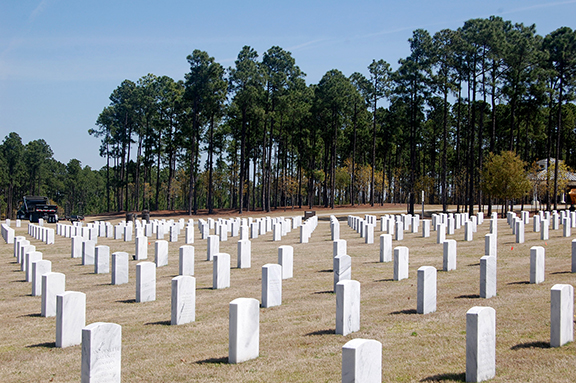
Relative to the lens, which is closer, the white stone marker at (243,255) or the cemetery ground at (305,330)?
the cemetery ground at (305,330)

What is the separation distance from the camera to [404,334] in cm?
773

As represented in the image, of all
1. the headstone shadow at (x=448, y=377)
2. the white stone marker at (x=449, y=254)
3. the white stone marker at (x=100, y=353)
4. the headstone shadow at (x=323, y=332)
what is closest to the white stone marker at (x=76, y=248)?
the white stone marker at (x=449, y=254)

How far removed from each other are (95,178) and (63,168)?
8379mm

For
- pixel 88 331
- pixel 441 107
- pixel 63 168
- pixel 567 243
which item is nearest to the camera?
pixel 88 331

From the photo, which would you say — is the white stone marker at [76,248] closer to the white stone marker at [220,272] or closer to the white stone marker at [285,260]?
the white stone marker at [220,272]

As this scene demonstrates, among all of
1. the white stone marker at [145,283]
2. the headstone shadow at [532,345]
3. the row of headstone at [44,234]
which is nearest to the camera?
the headstone shadow at [532,345]

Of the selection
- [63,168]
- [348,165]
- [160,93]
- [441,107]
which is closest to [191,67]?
[160,93]

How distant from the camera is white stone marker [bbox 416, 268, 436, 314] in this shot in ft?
28.8

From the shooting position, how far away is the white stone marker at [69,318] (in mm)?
7805

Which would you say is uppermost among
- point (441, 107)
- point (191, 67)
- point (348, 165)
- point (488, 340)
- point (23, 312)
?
point (191, 67)

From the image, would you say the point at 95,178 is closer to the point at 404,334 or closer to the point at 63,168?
the point at 63,168

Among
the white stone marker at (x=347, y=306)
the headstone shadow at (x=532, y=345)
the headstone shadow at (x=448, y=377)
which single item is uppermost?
the white stone marker at (x=347, y=306)

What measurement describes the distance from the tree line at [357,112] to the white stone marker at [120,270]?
3463 cm

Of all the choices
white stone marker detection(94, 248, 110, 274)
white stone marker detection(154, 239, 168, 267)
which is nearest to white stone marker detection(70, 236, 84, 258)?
white stone marker detection(94, 248, 110, 274)
